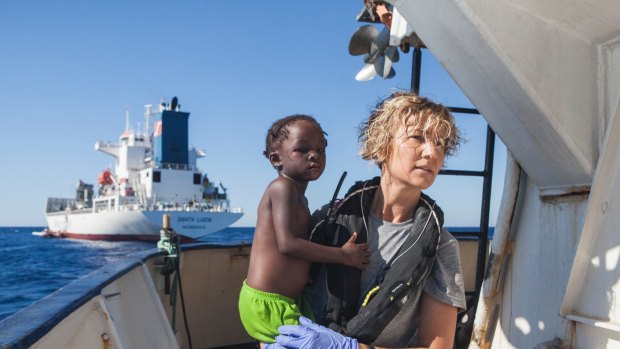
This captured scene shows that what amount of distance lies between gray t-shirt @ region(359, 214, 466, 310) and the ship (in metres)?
53.9

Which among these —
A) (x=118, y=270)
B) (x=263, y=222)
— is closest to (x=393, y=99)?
(x=263, y=222)

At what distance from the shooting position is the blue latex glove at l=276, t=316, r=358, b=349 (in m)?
1.71

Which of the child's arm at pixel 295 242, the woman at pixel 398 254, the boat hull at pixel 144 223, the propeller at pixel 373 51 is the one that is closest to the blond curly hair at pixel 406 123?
the woman at pixel 398 254

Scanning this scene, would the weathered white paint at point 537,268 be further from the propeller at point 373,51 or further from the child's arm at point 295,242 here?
the propeller at point 373,51

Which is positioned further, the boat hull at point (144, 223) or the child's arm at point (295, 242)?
the boat hull at point (144, 223)

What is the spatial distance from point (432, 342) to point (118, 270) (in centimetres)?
214

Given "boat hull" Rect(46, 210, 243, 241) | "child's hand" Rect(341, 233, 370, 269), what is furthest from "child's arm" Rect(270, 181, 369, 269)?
"boat hull" Rect(46, 210, 243, 241)

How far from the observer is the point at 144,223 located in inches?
2183

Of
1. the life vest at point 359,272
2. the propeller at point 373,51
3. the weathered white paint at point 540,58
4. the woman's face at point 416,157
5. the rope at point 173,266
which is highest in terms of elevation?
the propeller at point 373,51

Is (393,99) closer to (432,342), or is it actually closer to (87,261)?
(432,342)

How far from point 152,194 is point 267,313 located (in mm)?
61666

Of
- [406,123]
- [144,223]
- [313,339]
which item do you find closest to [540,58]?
[406,123]

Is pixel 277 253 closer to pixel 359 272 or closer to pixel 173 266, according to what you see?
pixel 359 272

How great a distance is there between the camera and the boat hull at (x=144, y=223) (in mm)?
54469
